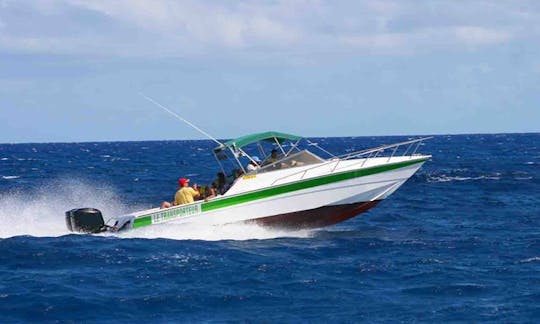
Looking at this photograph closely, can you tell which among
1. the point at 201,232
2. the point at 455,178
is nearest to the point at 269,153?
the point at 201,232

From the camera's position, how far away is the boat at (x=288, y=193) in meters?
22.3

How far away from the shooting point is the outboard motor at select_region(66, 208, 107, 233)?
23.1 metres

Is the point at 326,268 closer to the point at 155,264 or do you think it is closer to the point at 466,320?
the point at 155,264

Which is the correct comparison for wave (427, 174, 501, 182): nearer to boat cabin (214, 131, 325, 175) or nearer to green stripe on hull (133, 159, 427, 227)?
boat cabin (214, 131, 325, 175)

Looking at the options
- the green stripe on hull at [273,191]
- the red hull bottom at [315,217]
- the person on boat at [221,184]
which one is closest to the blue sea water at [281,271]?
the red hull bottom at [315,217]

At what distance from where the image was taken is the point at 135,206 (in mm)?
34844

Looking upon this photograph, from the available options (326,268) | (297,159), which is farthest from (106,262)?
(297,159)

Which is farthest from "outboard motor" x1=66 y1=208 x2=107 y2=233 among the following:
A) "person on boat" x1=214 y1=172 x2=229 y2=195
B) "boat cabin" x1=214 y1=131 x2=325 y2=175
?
"boat cabin" x1=214 y1=131 x2=325 y2=175

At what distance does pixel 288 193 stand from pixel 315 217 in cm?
101

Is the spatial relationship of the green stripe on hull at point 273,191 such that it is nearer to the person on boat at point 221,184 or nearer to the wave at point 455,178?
the person on boat at point 221,184

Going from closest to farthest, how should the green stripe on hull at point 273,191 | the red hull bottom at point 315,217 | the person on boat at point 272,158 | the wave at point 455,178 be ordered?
the green stripe on hull at point 273,191 < the red hull bottom at point 315,217 < the person on boat at point 272,158 < the wave at point 455,178

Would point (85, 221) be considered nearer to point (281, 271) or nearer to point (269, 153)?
point (269, 153)

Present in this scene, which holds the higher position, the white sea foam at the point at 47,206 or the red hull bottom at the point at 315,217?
the white sea foam at the point at 47,206

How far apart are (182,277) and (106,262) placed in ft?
7.46
